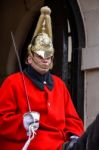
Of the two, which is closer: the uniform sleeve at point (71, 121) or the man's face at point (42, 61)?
the man's face at point (42, 61)

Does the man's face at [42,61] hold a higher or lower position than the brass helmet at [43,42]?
lower

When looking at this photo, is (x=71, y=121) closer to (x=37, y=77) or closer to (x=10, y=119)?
(x=37, y=77)

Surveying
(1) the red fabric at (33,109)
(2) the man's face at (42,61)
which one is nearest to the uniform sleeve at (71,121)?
(1) the red fabric at (33,109)

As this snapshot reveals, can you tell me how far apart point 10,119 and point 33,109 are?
176 mm

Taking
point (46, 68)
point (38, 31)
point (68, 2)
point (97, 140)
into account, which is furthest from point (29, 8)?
point (97, 140)

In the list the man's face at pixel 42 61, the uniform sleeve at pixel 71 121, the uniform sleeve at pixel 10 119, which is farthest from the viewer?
the uniform sleeve at pixel 71 121

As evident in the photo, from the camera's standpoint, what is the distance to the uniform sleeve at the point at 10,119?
3.91 m

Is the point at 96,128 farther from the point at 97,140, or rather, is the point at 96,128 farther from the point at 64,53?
the point at 64,53

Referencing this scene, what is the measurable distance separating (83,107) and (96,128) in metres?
2.94

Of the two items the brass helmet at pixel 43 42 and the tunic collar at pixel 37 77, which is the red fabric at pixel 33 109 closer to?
the tunic collar at pixel 37 77

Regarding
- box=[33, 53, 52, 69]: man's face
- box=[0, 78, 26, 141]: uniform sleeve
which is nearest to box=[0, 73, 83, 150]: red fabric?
box=[0, 78, 26, 141]: uniform sleeve

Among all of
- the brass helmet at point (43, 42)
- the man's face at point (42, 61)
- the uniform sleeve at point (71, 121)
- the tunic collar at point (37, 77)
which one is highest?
the brass helmet at point (43, 42)

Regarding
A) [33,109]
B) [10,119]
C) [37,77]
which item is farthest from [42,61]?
[10,119]

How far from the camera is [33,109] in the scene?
157 inches
